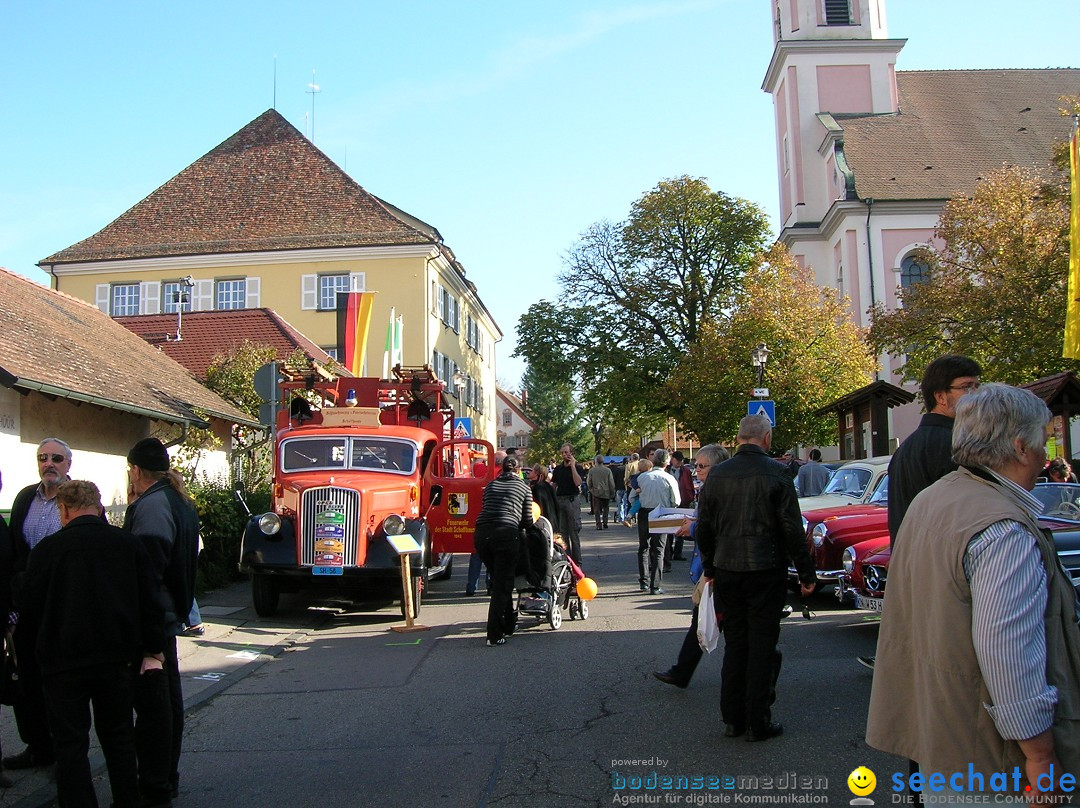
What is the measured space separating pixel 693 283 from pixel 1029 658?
4415 cm

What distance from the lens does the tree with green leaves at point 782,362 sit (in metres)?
29.8

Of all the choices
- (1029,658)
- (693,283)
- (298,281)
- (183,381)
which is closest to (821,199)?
(693,283)

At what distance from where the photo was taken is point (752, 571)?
→ 5883 millimetres

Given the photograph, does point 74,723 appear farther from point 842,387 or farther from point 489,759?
point 842,387

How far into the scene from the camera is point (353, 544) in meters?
11.4

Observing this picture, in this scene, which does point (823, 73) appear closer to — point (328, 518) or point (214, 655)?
point (328, 518)

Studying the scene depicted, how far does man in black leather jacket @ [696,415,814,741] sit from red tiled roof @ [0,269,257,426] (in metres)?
9.11

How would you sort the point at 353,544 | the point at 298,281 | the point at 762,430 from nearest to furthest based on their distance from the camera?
the point at 762,430, the point at 353,544, the point at 298,281

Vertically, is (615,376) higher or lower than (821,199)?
lower

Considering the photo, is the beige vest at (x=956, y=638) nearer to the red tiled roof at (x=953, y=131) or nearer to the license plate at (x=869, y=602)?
the license plate at (x=869, y=602)

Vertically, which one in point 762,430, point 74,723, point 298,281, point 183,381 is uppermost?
point 298,281

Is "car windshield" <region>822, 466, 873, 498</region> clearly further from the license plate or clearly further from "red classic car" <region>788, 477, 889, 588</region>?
the license plate

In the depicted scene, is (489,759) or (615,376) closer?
(489,759)

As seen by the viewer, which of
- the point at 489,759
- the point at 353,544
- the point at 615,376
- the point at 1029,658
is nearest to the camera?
the point at 1029,658
